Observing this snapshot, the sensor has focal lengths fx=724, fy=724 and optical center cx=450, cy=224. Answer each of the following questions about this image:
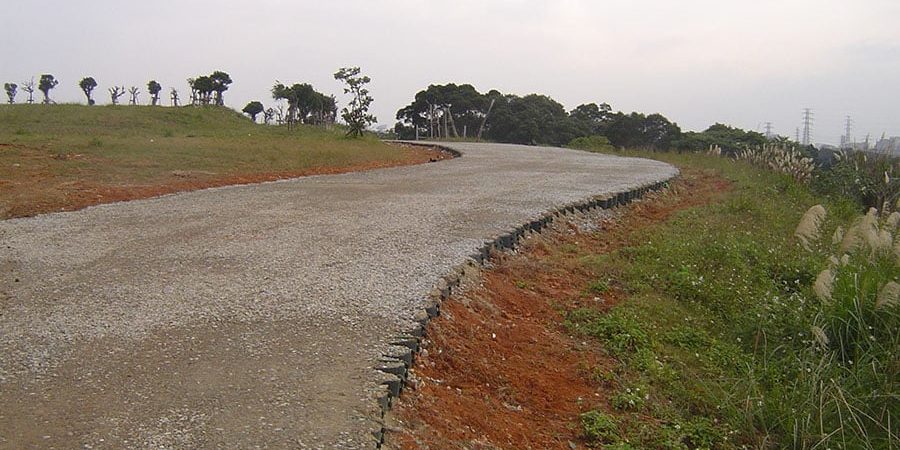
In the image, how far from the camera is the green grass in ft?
12.2

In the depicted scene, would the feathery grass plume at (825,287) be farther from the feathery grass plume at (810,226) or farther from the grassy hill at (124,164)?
the grassy hill at (124,164)

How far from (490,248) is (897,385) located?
347 cm

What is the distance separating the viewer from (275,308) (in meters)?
4.43

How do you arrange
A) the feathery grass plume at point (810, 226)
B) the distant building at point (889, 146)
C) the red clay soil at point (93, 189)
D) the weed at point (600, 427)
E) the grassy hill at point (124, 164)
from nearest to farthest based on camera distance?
the weed at point (600, 427) < the feathery grass plume at point (810, 226) < the red clay soil at point (93, 189) < the grassy hill at point (124, 164) < the distant building at point (889, 146)

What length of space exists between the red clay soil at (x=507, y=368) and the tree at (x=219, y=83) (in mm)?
34085

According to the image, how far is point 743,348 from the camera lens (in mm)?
5164

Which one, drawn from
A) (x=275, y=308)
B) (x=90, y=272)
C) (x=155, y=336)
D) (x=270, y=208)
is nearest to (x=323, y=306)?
(x=275, y=308)

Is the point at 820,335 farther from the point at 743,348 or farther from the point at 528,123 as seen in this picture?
the point at 528,123

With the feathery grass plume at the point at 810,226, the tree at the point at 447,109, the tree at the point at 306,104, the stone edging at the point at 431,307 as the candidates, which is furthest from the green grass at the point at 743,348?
the tree at the point at 447,109

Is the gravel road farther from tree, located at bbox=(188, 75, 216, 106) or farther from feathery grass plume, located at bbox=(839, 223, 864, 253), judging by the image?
tree, located at bbox=(188, 75, 216, 106)

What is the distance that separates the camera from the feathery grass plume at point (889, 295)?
3914 millimetres

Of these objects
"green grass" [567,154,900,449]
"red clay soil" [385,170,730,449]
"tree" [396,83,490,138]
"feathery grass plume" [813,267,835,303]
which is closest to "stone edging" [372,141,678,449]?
"red clay soil" [385,170,730,449]

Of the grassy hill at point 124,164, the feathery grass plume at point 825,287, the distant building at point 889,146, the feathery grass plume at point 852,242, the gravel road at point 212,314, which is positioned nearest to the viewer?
the gravel road at point 212,314

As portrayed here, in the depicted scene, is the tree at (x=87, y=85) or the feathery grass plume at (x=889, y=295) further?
the tree at (x=87, y=85)
